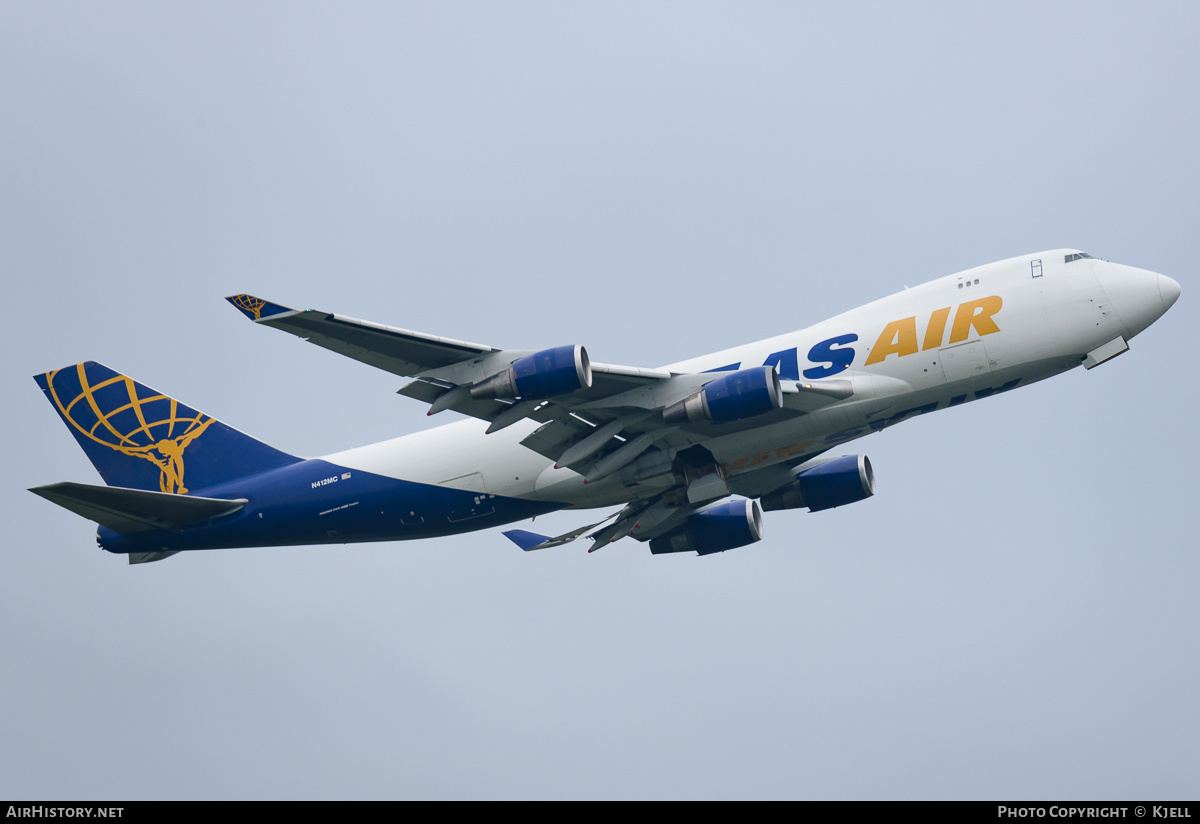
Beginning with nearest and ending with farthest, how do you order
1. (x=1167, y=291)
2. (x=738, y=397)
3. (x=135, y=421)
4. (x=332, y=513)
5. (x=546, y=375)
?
1. (x=546, y=375)
2. (x=738, y=397)
3. (x=1167, y=291)
4. (x=332, y=513)
5. (x=135, y=421)

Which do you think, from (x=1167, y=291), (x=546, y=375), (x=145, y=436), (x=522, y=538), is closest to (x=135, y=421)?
(x=145, y=436)

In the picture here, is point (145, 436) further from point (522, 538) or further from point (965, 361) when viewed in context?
point (965, 361)

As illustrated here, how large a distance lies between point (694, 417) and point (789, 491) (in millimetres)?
9242

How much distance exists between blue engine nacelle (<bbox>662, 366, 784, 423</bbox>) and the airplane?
0.18 ft

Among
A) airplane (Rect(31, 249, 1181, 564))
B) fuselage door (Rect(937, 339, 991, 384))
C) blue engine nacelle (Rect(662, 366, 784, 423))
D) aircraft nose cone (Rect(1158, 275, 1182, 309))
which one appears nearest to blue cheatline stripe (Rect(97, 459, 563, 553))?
airplane (Rect(31, 249, 1181, 564))

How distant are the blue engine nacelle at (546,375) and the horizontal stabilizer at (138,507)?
12.9 metres

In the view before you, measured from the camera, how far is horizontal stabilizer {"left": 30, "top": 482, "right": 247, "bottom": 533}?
3712 centimetres

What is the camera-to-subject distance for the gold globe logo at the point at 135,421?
1646 inches

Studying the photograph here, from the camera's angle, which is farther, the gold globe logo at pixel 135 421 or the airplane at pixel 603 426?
the gold globe logo at pixel 135 421

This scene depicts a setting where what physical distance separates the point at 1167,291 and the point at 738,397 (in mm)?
13053

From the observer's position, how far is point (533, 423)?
3819 cm

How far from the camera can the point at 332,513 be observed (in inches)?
1534

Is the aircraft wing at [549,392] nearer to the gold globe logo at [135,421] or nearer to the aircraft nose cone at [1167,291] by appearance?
the aircraft nose cone at [1167,291]

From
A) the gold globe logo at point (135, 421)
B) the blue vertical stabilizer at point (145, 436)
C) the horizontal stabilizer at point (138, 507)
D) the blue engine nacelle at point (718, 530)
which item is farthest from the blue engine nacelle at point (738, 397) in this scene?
the gold globe logo at point (135, 421)
